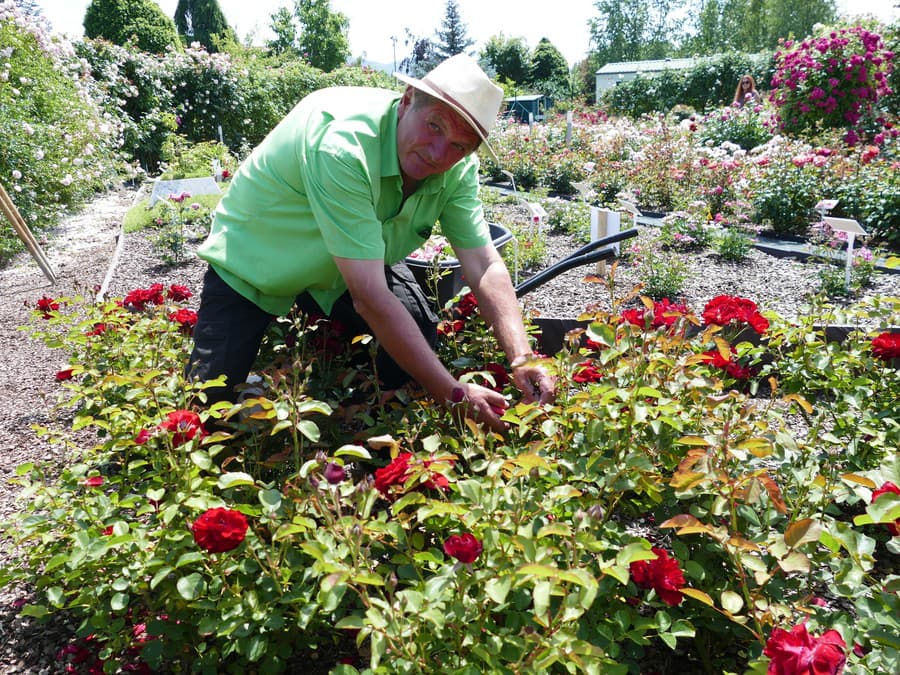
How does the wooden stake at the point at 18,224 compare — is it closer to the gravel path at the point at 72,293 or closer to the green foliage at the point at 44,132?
the gravel path at the point at 72,293

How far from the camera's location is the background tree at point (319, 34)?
3269cm

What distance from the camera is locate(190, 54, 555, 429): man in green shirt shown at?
5.61 feet

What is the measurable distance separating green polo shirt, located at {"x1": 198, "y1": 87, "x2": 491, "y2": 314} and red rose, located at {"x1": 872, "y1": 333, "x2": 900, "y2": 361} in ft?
3.80

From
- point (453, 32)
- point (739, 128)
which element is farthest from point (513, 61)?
point (739, 128)

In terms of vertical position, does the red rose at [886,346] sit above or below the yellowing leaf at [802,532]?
below

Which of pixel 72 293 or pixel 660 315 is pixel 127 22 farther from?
pixel 660 315

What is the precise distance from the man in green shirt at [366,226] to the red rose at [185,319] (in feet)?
0.45

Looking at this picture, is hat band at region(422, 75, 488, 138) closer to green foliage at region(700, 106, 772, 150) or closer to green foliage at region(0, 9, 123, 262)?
green foliage at region(0, 9, 123, 262)

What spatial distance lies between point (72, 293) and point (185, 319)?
265cm

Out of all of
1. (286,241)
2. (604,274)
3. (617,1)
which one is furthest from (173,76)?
(617,1)

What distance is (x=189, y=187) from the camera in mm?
6875

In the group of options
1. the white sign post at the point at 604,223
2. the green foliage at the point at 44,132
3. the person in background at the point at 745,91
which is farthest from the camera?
the person in background at the point at 745,91

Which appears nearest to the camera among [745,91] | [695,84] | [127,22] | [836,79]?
[836,79]

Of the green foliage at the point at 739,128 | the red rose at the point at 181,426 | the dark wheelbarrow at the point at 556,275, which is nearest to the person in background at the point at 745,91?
the green foliage at the point at 739,128
